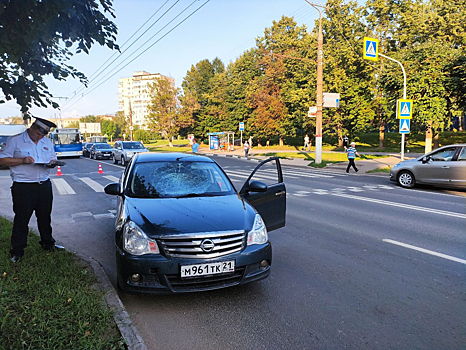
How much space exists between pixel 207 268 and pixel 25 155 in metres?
2.98

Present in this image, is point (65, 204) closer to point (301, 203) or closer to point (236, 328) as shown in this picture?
point (301, 203)

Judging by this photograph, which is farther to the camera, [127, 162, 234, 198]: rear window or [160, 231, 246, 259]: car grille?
[127, 162, 234, 198]: rear window

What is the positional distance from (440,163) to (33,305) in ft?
41.8

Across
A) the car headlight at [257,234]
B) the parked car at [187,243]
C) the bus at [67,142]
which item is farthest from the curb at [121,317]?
the bus at [67,142]

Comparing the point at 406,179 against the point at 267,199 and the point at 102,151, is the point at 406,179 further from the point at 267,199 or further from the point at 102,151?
the point at 102,151

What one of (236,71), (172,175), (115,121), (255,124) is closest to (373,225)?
(172,175)

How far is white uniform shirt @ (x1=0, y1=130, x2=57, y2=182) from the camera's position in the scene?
4.70 meters

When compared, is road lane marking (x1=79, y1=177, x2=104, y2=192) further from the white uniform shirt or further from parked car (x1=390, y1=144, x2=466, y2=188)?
parked car (x1=390, y1=144, x2=466, y2=188)

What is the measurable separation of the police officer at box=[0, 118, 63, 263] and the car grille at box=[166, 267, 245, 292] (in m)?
2.46

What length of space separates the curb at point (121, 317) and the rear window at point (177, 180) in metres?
1.10

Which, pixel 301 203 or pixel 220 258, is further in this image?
pixel 301 203

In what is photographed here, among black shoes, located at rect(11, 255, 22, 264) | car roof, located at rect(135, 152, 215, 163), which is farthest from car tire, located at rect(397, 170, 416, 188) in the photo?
black shoes, located at rect(11, 255, 22, 264)

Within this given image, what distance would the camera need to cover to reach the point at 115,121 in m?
134

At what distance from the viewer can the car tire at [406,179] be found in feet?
42.9
